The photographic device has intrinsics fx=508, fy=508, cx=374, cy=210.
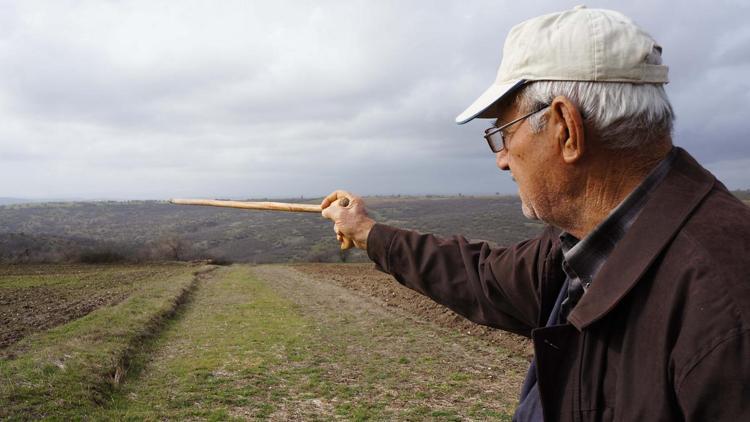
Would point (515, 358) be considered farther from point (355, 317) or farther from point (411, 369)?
point (355, 317)

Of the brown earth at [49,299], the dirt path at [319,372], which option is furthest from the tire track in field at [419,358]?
the brown earth at [49,299]

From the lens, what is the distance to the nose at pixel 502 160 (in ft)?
6.48

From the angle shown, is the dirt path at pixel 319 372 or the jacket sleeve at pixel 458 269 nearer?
the jacket sleeve at pixel 458 269

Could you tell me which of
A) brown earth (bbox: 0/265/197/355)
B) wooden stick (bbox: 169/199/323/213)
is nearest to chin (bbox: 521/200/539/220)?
wooden stick (bbox: 169/199/323/213)

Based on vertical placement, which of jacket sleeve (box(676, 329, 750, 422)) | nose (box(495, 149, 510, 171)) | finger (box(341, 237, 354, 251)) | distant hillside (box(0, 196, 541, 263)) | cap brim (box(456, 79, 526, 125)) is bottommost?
distant hillside (box(0, 196, 541, 263))

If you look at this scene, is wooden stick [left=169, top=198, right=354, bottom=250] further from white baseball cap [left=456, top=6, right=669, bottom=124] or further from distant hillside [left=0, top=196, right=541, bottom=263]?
distant hillside [left=0, top=196, right=541, bottom=263]

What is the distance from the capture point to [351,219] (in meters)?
2.73

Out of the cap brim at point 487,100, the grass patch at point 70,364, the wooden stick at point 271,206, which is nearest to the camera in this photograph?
the cap brim at point 487,100

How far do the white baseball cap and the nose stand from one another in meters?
0.33

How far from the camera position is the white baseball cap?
1534mm

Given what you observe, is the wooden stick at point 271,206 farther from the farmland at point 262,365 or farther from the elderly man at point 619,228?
the farmland at point 262,365

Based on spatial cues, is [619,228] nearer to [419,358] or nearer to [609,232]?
[609,232]

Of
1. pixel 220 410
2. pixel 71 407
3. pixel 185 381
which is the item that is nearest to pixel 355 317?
pixel 185 381

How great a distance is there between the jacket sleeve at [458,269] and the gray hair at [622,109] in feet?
2.91
